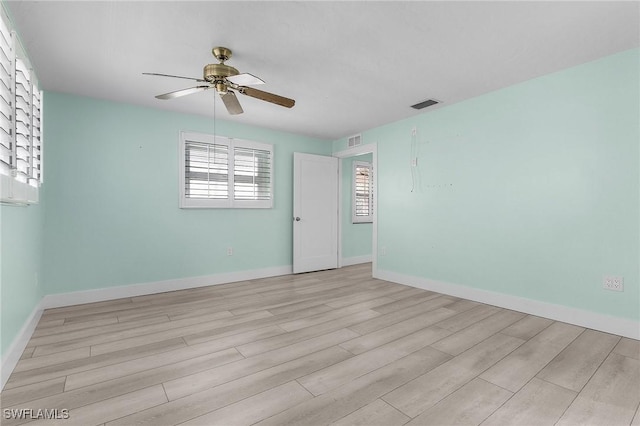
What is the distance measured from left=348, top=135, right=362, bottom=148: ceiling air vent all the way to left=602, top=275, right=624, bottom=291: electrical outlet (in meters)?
3.57

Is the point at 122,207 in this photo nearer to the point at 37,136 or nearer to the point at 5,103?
the point at 37,136

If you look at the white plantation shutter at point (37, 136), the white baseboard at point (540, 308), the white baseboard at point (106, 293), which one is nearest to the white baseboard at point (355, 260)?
the white baseboard at point (106, 293)

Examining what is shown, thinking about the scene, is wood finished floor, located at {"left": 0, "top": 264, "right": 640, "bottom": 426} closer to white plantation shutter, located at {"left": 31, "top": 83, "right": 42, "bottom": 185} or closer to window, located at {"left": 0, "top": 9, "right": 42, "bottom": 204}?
window, located at {"left": 0, "top": 9, "right": 42, "bottom": 204}

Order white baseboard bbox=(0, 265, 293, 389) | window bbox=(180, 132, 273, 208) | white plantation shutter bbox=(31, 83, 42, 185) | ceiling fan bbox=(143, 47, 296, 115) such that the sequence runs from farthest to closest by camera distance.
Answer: window bbox=(180, 132, 273, 208)
white plantation shutter bbox=(31, 83, 42, 185)
ceiling fan bbox=(143, 47, 296, 115)
white baseboard bbox=(0, 265, 293, 389)

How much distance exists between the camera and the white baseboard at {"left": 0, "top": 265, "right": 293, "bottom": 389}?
6.89ft

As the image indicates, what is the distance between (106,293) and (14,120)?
2282 mm

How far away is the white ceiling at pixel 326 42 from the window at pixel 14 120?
0.78 ft

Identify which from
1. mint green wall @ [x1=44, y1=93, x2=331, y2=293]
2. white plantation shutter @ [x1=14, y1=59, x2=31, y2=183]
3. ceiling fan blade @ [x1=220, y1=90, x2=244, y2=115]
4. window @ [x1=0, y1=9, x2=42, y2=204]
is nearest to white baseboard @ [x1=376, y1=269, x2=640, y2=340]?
mint green wall @ [x1=44, y1=93, x2=331, y2=293]

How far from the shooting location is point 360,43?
237cm

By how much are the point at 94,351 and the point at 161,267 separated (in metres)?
1.78

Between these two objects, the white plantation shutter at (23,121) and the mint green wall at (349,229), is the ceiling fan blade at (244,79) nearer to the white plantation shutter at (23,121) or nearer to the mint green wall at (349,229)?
the white plantation shutter at (23,121)

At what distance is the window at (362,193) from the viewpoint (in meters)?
6.10

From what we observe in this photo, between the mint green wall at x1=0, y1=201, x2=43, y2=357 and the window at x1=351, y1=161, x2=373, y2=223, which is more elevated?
the window at x1=351, y1=161, x2=373, y2=223

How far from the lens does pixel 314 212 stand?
529cm
